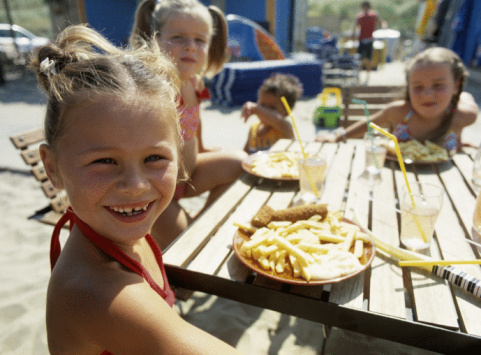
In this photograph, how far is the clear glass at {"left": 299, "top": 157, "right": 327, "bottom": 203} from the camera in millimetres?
1865

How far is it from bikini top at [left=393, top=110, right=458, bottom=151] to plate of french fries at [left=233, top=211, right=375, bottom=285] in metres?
1.81

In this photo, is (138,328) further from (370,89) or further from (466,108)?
(370,89)

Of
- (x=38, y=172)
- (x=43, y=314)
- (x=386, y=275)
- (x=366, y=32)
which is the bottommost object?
(x=43, y=314)

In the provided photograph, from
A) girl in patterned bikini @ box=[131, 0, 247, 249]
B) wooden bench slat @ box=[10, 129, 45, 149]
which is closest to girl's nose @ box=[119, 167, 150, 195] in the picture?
girl in patterned bikini @ box=[131, 0, 247, 249]

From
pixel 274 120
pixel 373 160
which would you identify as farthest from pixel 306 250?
pixel 274 120

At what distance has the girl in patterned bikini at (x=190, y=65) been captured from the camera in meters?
2.32

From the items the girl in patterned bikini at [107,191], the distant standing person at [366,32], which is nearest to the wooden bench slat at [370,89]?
the girl in patterned bikini at [107,191]

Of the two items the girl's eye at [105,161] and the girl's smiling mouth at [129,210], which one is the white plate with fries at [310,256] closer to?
the girl's smiling mouth at [129,210]

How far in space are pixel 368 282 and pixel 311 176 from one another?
29.9 inches

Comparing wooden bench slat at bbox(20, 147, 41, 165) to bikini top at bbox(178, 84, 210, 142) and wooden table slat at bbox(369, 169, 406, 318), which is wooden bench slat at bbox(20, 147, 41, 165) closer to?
bikini top at bbox(178, 84, 210, 142)

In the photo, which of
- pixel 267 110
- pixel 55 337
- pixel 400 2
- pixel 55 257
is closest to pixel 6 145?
pixel 267 110

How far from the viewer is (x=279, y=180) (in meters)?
2.10

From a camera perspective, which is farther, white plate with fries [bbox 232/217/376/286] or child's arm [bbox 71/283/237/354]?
white plate with fries [bbox 232/217/376/286]

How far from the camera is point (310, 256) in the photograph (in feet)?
4.03
